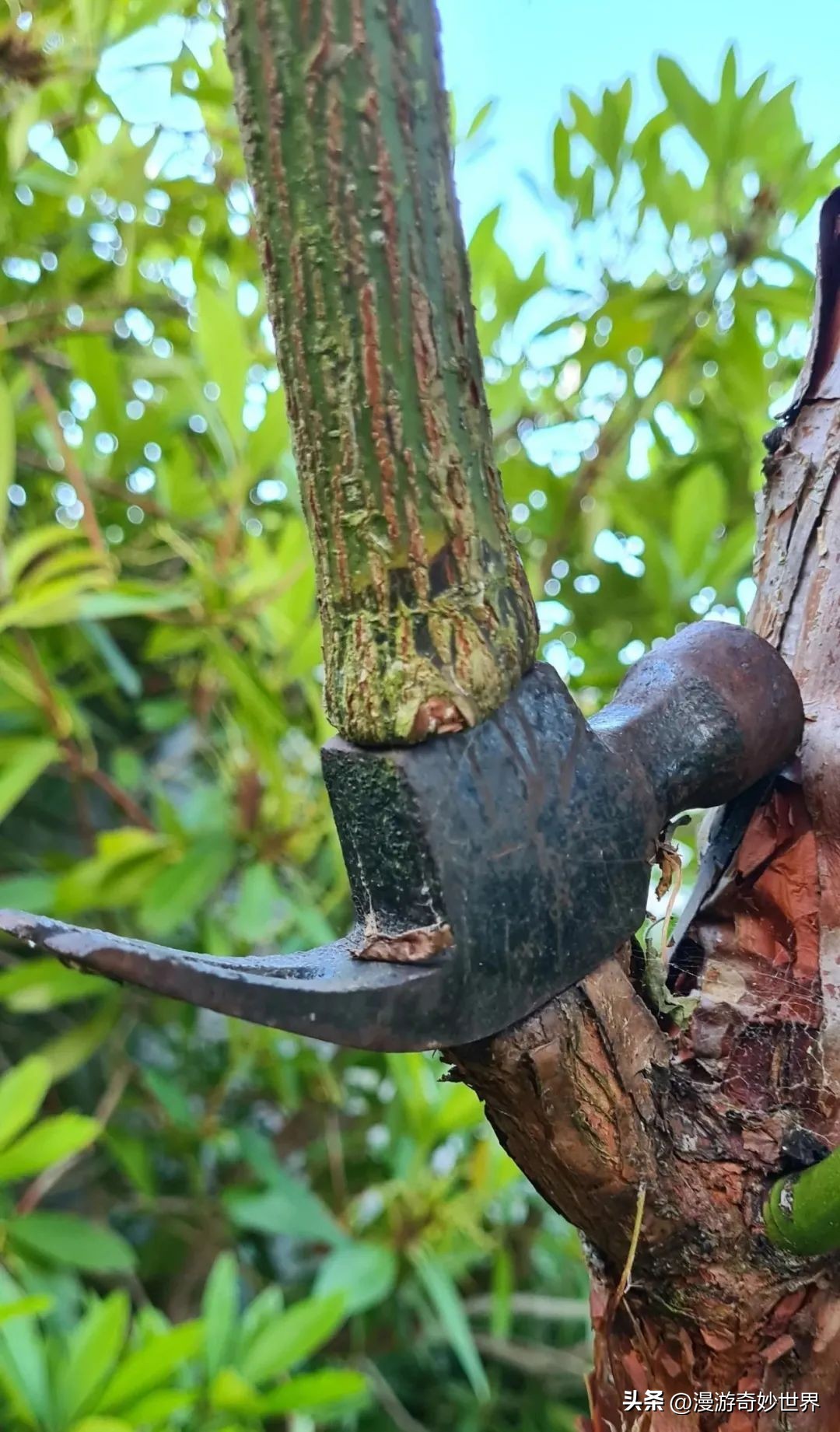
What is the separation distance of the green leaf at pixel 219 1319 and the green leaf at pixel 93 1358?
0.05 meters

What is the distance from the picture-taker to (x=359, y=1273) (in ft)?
2.28

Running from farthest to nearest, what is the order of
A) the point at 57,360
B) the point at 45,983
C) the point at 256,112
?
the point at 57,360 → the point at 45,983 → the point at 256,112

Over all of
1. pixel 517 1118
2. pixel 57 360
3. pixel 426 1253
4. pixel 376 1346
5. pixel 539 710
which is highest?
pixel 57 360

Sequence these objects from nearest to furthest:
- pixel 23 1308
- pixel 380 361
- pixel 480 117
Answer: pixel 380 361, pixel 23 1308, pixel 480 117

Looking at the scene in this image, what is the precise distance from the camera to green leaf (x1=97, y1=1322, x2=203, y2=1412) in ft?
1.75

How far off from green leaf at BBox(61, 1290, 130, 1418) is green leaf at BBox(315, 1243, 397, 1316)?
16cm

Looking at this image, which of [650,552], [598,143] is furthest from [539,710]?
[598,143]

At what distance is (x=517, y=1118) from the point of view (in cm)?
27

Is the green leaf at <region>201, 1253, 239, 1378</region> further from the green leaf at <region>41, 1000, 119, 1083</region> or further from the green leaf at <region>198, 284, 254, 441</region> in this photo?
the green leaf at <region>198, 284, 254, 441</region>

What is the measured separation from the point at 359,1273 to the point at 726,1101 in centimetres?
49

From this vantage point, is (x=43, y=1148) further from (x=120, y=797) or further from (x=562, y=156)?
(x=562, y=156)

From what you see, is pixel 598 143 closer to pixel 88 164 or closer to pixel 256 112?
pixel 88 164

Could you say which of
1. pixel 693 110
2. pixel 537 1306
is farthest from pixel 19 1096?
pixel 693 110

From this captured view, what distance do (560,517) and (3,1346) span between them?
64 centimetres
